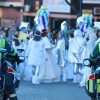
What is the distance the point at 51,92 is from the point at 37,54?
2536mm

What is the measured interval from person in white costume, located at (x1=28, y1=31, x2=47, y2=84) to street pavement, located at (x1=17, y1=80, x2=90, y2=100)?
1.47 feet

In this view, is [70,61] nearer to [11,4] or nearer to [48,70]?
[48,70]

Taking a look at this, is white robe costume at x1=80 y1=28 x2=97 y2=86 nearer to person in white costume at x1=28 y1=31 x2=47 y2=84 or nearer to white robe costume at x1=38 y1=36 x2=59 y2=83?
white robe costume at x1=38 y1=36 x2=59 y2=83

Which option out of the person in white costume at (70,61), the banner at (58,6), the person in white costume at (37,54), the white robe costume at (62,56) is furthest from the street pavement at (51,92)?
the banner at (58,6)

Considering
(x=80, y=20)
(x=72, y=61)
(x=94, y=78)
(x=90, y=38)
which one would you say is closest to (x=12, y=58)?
(x=94, y=78)

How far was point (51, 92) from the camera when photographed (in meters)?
14.3

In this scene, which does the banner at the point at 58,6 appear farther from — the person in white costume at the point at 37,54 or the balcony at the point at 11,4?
the person in white costume at the point at 37,54

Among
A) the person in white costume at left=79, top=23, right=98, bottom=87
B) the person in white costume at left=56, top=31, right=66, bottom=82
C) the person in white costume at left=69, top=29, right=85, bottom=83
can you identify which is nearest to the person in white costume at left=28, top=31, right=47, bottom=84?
the person in white costume at left=56, top=31, right=66, bottom=82

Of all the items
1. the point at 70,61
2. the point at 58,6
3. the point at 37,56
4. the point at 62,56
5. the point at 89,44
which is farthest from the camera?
the point at 58,6

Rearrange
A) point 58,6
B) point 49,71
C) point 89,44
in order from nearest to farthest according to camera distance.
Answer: point 89,44
point 49,71
point 58,6

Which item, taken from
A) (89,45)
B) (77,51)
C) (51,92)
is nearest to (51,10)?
(77,51)

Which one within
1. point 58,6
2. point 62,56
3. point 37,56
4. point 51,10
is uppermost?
point 58,6

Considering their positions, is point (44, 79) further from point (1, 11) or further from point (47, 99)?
point (1, 11)

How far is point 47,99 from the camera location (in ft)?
42.1
